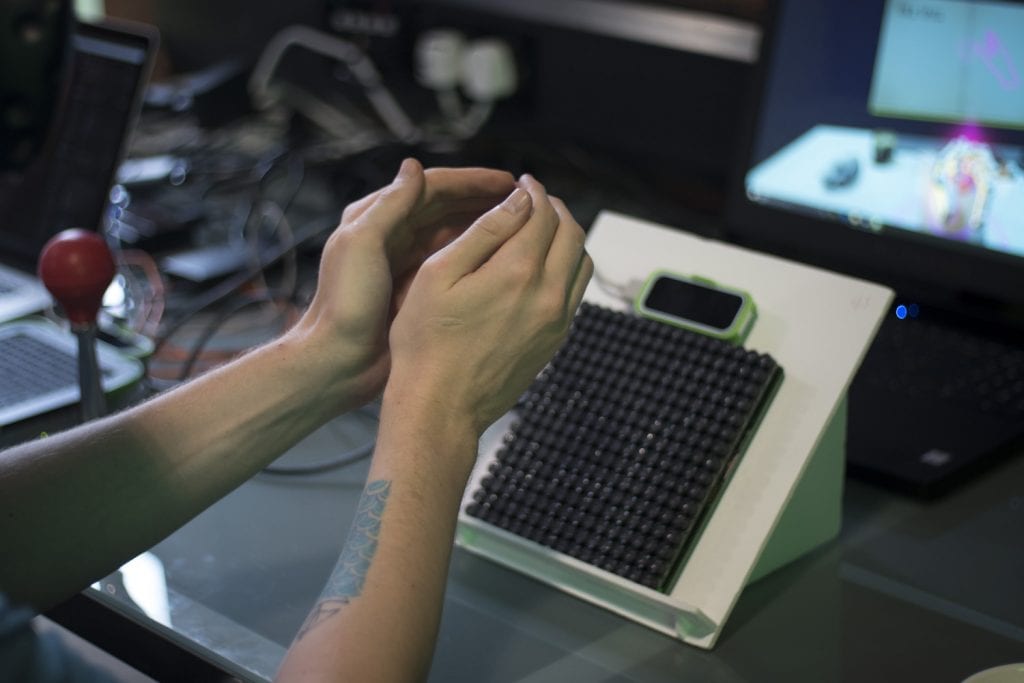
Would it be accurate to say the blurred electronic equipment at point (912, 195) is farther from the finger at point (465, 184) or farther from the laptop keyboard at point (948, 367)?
the finger at point (465, 184)

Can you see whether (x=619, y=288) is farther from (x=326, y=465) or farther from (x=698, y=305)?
(x=326, y=465)

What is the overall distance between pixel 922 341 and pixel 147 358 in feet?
2.50

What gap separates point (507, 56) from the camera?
1590 mm

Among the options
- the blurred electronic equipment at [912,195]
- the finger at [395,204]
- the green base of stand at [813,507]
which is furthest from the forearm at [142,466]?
the blurred electronic equipment at [912,195]

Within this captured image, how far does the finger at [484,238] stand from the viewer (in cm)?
75

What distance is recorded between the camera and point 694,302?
95cm

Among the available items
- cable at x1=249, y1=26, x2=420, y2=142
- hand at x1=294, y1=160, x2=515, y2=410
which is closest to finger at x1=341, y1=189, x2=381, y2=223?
hand at x1=294, y1=160, x2=515, y2=410

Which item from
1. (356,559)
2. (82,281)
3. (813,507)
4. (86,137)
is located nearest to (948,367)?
(813,507)

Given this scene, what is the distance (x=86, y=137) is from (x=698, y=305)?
70cm

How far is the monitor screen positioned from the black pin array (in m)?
0.31

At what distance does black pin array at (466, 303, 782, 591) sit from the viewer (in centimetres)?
85

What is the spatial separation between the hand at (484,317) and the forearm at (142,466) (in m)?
0.16

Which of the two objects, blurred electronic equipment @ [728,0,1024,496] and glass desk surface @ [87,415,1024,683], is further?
blurred electronic equipment @ [728,0,1024,496]

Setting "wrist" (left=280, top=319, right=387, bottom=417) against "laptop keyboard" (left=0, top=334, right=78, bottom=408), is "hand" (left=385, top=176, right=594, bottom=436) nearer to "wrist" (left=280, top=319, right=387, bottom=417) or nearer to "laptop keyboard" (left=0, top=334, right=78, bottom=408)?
"wrist" (left=280, top=319, right=387, bottom=417)
